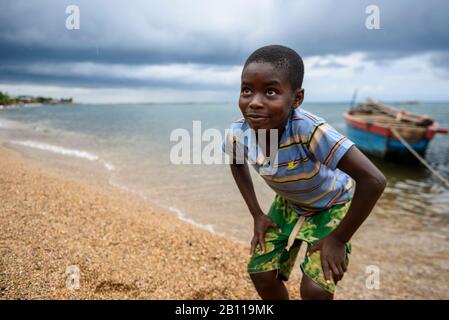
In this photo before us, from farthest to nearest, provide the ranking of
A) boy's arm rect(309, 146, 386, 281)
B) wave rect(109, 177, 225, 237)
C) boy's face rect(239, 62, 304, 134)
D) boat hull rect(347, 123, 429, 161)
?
boat hull rect(347, 123, 429, 161), wave rect(109, 177, 225, 237), boy's face rect(239, 62, 304, 134), boy's arm rect(309, 146, 386, 281)

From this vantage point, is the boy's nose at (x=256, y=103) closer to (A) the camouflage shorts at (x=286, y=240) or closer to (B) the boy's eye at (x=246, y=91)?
(B) the boy's eye at (x=246, y=91)

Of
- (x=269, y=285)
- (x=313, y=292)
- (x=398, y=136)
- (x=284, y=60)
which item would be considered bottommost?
(x=269, y=285)

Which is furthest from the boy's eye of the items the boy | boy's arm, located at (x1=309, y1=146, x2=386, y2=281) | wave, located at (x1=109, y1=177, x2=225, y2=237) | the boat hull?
the boat hull

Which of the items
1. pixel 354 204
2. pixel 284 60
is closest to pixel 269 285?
pixel 354 204

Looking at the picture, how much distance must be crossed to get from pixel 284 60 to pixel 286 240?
52.8 inches

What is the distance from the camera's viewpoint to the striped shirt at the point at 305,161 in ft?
6.51

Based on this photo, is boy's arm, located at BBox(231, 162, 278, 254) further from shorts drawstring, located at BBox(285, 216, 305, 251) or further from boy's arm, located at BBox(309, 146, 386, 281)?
boy's arm, located at BBox(309, 146, 386, 281)

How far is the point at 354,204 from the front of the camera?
1925 millimetres

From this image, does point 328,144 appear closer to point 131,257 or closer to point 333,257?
point 333,257

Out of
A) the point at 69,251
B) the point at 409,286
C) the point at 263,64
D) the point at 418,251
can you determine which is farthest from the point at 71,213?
the point at 418,251

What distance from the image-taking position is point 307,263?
223cm

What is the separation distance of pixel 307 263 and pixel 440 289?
3.72 meters

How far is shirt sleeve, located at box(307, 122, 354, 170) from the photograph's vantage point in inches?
75.2

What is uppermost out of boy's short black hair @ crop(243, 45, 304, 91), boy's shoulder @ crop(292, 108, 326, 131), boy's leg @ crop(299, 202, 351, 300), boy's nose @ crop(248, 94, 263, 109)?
boy's short black hair @ crop(243, 45, 304, 91)
